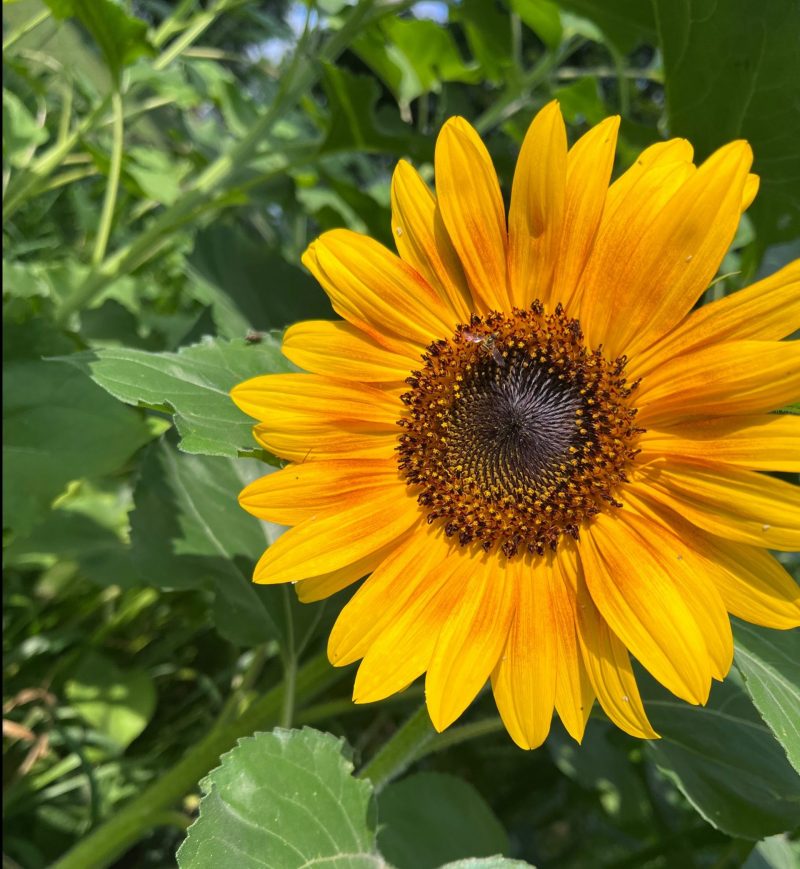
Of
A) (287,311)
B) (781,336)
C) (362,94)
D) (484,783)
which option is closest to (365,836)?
(781,336)

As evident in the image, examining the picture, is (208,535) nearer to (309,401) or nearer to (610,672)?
(309,401)

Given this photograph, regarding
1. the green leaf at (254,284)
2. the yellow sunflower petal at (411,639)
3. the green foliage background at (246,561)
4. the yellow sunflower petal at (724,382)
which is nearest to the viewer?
the yellow sunflower petal at (724,382)

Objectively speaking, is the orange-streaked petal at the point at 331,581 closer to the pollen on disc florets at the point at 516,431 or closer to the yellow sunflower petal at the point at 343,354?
the pollen on disc florets at the point at 516,431

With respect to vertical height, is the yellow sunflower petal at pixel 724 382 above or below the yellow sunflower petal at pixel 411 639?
above

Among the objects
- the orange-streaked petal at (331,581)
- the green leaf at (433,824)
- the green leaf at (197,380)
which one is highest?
the green leaf at (197,380)

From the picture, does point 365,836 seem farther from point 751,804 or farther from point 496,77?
point 496,77

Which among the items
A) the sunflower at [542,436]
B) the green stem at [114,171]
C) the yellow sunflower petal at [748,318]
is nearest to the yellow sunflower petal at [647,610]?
the sunflower at [542,436]

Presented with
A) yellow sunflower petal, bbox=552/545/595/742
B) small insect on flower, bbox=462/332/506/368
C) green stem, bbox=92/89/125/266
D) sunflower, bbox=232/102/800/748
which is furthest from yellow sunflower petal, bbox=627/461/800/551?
green stem, bbox=92/89/125/266

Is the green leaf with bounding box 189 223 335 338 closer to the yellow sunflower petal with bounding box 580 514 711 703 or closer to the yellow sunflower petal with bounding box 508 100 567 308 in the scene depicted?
the yellow sunflower petal with bounding box 508 100 567 308
